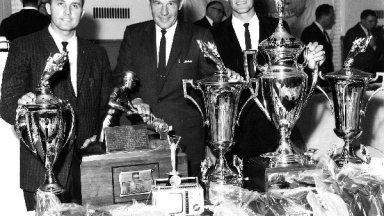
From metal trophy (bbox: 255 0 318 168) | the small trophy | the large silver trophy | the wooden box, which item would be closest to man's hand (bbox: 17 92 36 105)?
the large silver trophy

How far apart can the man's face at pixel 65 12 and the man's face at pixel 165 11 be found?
393 mm

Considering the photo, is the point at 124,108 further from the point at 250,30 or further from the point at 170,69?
the point at 250,30

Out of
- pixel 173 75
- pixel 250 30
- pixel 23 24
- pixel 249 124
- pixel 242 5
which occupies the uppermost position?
pixel 23 24

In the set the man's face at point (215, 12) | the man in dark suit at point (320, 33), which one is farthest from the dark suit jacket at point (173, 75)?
the man in dark suit at point (320, 33)

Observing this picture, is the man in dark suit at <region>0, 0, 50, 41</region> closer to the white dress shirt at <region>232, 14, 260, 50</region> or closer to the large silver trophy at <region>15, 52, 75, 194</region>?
the white dress shirt at <region>232, 14, 260, 50</region>

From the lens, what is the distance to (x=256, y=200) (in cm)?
141

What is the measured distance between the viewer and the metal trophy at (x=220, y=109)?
1.59 metres

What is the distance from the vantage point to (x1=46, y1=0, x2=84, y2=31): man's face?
193 centimetres

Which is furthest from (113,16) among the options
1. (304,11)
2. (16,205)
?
(16,205)

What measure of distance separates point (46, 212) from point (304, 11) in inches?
232

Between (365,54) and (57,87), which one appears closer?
(57,87)

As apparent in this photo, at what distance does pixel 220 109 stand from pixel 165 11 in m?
0.76

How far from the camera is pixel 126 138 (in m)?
1.54

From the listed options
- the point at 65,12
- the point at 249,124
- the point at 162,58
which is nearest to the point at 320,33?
the point at 249,124
